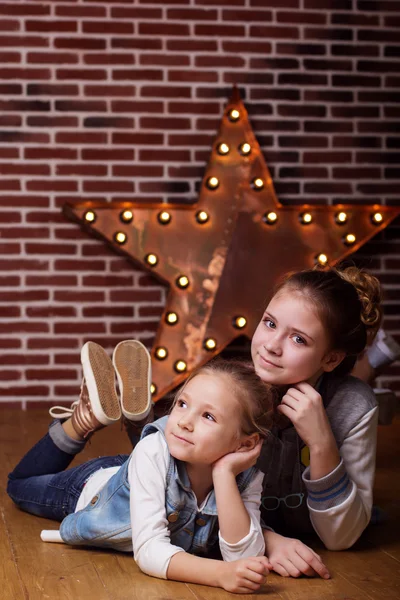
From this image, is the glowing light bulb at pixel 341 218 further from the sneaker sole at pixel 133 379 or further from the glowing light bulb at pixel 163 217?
the sneaker sole at pixel 133 379

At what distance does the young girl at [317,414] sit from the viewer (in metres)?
1.76

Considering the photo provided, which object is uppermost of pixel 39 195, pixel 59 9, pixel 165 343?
pixel 59 9

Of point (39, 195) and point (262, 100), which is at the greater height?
point (262, 100)

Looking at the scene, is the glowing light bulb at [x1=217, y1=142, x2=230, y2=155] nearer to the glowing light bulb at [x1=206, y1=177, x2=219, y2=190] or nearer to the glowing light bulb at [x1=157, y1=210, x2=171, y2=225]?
the glowing light bulb at [x1=206, y1=177, x2=219, y2=190]

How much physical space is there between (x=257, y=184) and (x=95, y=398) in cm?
213

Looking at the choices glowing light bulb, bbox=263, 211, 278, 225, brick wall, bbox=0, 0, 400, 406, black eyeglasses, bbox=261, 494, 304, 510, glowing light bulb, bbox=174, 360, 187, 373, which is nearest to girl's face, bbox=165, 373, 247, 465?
black eyeglasses, bbox=261, 494, 304, 510

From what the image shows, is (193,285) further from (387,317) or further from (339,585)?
(339,585)

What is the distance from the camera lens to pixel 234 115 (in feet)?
13.0

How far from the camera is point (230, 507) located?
1.63 metres

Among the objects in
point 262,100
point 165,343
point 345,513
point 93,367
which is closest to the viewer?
point 345,513

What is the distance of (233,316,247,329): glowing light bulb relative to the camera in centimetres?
382

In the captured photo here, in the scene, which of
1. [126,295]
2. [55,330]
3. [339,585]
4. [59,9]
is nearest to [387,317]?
[126,295]

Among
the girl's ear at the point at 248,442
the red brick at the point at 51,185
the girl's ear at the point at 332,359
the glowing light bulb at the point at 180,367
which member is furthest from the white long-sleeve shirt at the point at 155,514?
the red brick at the point at 51,185

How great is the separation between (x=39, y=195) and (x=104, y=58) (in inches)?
29.9
